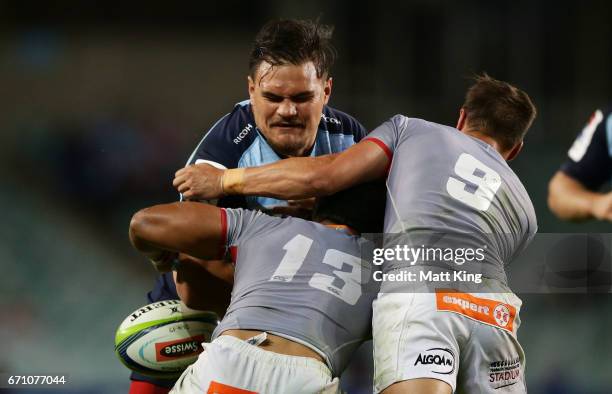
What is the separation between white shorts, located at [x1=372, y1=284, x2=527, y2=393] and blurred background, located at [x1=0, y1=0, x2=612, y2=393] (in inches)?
160

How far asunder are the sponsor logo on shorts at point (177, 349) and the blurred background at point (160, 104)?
3448 millimetres

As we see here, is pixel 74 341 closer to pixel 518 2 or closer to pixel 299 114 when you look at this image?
pixel 299 114

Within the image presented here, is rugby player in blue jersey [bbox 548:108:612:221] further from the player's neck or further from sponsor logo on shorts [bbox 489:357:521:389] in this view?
sponsor logo on shorts [bbox 489:357:521:389]

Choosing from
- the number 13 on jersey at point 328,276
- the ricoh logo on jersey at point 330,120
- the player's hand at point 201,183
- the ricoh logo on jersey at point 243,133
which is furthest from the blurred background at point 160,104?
the number 13 on jersey at point 328,276

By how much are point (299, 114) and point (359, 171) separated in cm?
69

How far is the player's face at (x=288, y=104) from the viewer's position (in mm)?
3730

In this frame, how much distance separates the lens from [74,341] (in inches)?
275

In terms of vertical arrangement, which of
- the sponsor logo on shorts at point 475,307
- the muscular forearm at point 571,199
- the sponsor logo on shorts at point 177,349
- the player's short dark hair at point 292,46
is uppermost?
the player's short dark hair at point 292,46

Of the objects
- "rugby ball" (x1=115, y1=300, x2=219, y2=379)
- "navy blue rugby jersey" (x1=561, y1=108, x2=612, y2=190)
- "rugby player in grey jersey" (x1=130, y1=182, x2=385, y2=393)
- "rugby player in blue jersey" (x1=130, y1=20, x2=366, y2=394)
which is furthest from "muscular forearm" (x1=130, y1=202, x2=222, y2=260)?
"navy blue rugby jersey" (x1=561, y1=108, x2=612, y2=190)

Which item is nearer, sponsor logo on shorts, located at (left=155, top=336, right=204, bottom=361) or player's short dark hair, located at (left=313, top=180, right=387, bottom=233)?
player's short dark hair, located at (left=313, top=180, right=387, bottom=233)

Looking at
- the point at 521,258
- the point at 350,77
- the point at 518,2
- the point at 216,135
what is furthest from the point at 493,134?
the point at 518,2

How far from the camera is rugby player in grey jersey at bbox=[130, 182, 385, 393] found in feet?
9.19

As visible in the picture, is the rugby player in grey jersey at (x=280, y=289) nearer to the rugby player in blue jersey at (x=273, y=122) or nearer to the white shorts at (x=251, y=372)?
the white shorts at (x=251, y=372)

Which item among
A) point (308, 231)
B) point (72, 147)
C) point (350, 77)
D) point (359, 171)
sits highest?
point (350, 77)
